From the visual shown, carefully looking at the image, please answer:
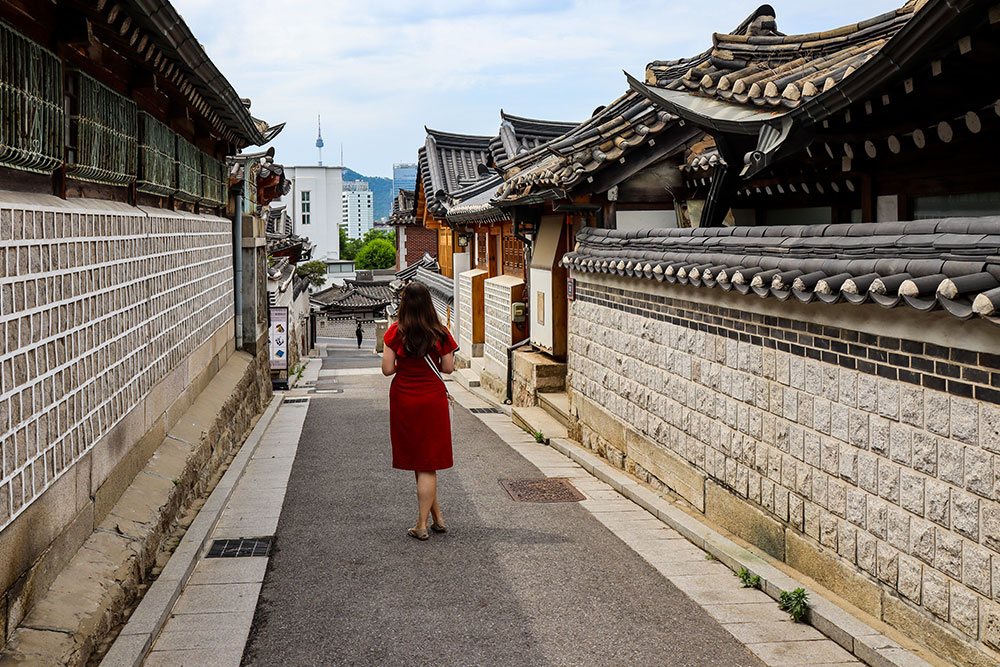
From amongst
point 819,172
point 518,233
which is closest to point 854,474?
point 819,172

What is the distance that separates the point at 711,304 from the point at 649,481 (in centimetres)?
265

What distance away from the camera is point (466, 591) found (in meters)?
6.89

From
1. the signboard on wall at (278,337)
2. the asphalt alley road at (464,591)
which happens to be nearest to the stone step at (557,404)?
the asphalt alley road at (464,591)

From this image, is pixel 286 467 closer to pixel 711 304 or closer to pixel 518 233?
pixel 711 304

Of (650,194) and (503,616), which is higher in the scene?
(650,194)

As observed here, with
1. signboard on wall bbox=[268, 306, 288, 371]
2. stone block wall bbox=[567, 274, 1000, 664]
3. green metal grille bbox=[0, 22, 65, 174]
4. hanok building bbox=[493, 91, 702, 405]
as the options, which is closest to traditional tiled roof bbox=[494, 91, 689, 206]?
hanok building bbox=[493, 91, 702, 405]

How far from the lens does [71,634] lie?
4883 mm

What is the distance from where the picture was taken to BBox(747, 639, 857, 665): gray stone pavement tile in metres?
5.72

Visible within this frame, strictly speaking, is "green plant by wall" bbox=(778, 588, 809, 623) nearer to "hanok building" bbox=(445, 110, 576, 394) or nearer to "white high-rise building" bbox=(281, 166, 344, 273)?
"hanok building" bbox=(445, 110, 576, 394)

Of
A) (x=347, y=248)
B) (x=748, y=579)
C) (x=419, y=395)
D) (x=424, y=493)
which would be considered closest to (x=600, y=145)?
(x=419, y=395)

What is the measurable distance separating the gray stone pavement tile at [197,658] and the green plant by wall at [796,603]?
12.1 ft

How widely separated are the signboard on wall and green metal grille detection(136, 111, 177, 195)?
11929 mm

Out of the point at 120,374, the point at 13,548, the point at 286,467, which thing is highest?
the point at 120,374

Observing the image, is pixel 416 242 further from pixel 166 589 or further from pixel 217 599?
pixel 166 589
